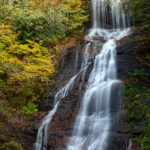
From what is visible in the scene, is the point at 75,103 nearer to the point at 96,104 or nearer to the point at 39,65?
the point at 96,104

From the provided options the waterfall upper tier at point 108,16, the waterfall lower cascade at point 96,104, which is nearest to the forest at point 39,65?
the waterfall lower cascade at point 96,104

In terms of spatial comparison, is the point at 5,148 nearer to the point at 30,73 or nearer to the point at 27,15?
the point at 30,73

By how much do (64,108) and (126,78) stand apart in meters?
3.24

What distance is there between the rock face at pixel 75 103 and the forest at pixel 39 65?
342 mm

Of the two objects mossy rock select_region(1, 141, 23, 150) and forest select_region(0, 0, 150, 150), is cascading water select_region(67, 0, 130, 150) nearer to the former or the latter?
forest select_region(0, 0, 150, 150)

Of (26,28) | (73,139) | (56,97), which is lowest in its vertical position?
(73,139)

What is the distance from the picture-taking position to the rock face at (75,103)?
5659mm

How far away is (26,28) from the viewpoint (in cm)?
1168

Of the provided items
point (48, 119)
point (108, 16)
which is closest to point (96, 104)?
point (48, 119)

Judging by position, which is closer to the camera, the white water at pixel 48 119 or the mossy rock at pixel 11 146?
the mossy rock at pixel 11 146

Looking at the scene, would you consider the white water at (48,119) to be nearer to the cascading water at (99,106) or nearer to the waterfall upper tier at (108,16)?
the cascading water at (99,106)

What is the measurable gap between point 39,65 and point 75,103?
9.31 ft

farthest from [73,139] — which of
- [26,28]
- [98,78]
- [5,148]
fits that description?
[26,28]

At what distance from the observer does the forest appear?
384 centimetres
